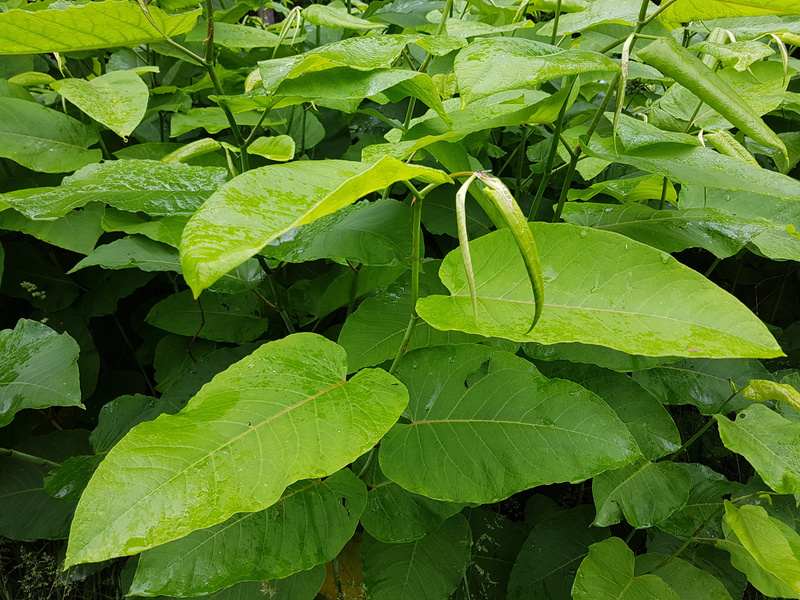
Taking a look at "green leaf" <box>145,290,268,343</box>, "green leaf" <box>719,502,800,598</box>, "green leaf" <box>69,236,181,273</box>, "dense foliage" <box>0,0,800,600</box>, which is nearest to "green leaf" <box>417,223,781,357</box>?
"dense foliage" <box>0,0,800,600</box>

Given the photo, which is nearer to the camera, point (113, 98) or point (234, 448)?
point (234, 448)

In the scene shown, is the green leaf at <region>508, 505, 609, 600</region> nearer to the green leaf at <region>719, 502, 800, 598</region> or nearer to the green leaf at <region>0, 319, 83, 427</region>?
the green leaf at <region>719, 502, 800, 598</region>

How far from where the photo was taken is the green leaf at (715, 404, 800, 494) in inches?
30.3

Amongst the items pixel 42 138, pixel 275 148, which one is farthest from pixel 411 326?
pixel 42 138

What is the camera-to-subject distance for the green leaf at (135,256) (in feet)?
2.91

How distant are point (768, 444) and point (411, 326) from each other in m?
0.50

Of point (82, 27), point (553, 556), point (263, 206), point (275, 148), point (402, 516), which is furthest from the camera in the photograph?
point (553, 556)

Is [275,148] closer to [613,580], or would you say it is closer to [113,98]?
[113,98]

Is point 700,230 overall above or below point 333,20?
below

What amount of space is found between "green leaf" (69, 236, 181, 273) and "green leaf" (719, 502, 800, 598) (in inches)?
31.9

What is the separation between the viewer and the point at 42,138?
3.54ft

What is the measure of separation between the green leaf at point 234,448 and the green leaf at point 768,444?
473 mm

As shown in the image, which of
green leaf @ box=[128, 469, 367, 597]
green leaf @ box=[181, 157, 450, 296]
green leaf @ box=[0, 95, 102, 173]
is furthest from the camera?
green leaf @ box=[0, 95, 102, 173]

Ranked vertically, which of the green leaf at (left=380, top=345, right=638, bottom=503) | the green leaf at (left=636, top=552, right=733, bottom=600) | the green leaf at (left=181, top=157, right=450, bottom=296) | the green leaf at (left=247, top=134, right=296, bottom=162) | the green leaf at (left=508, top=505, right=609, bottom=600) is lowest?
the green leaf at (left=508, top=505, right=609, bottom=600)
